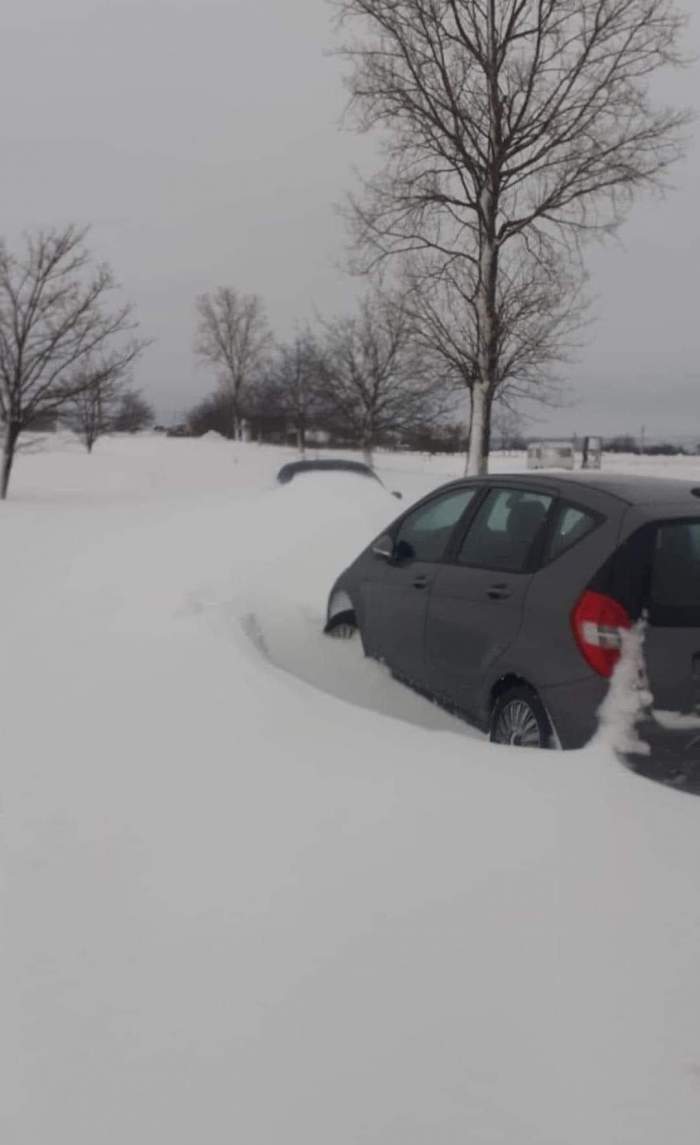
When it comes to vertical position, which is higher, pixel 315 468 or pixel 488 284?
pixel 488 284

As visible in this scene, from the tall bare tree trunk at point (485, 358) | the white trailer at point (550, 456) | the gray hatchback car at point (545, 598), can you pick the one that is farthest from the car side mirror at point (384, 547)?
the white trailer at point (550, 456)

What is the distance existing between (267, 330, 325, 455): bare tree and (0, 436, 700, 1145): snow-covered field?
48783mm

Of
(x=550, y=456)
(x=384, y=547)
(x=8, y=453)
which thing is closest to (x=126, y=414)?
(x=8, y=453)

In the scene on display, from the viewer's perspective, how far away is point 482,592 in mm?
4949

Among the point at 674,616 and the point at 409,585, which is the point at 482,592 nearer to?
the point at 409,585

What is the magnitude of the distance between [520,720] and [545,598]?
1.85ft

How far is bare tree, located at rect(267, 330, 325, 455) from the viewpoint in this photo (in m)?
54.2

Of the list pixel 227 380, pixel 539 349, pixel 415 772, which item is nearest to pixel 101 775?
pixel 415 772

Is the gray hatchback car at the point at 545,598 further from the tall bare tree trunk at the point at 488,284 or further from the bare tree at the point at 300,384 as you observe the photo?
the bare tree at the point at 300,384

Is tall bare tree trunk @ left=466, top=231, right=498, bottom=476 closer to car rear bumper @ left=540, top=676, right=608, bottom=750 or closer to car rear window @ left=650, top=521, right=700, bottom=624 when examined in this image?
car rear window @ left=650, top=521, right=700, bottom=624

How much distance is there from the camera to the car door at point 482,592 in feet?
15.5

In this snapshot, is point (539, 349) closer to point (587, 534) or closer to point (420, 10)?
point (420, 10)

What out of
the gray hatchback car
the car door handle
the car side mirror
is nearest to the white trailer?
the car side mirror

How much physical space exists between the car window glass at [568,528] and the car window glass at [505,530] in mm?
119
